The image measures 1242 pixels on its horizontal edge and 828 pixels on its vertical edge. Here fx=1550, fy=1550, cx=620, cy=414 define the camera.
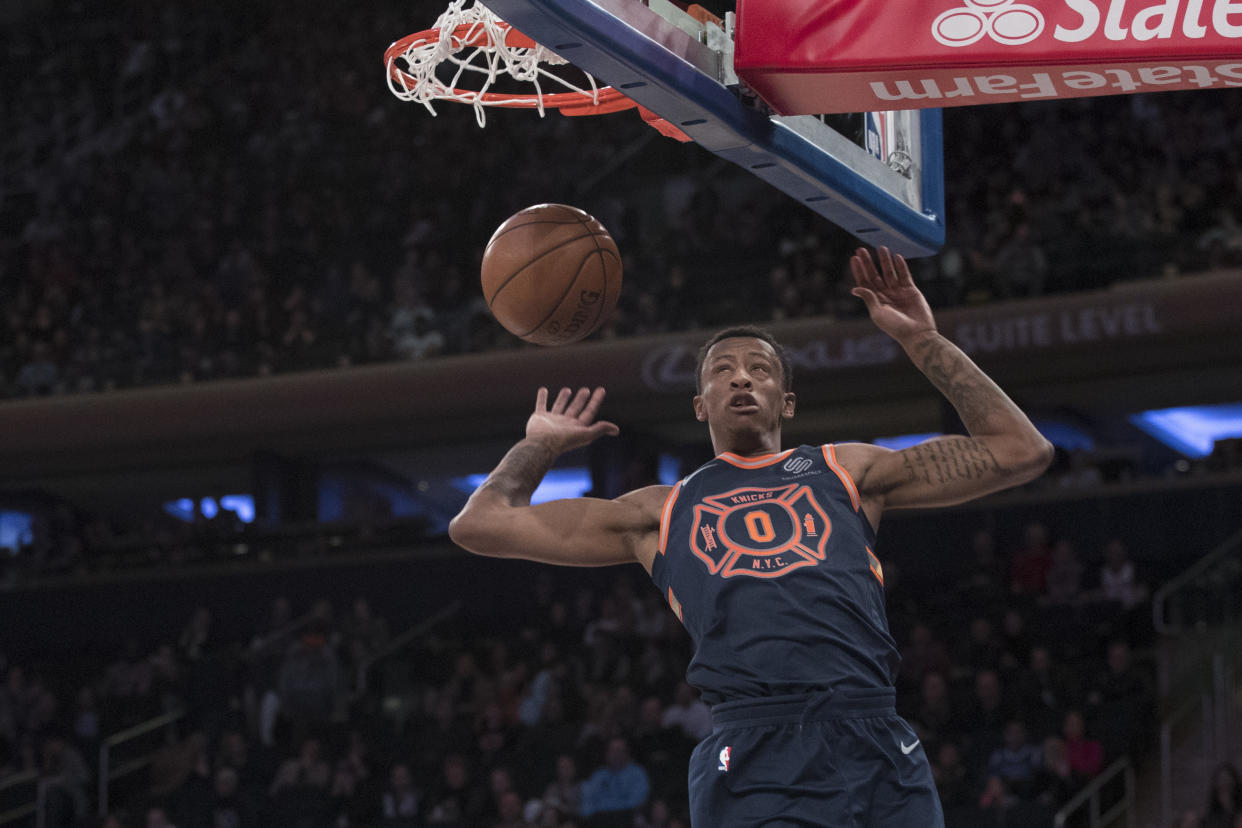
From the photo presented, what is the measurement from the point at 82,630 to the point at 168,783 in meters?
3.97

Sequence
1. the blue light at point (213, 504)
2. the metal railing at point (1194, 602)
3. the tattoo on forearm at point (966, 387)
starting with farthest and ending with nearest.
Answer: the blue light at point (213, 504) → the metal railing at point (1194, 602) → the tattoo on forearm at point (966, 387)

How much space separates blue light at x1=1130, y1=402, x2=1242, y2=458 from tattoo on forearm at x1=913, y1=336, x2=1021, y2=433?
13306 mm

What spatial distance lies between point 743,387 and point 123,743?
465 inches

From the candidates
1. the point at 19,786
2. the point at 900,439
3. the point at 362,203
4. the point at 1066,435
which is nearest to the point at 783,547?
the point at 19,786

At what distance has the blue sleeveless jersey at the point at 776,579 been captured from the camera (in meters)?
3.22

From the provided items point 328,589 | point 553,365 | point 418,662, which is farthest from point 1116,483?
point 328,589

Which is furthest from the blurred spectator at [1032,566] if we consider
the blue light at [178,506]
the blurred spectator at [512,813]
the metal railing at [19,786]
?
the blue light at [178,506]

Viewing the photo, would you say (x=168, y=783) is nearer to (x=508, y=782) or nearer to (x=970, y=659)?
(x=508, y=782)

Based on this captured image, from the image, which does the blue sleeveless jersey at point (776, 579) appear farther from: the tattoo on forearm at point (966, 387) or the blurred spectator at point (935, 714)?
the blurred spectator at point (935, 714)

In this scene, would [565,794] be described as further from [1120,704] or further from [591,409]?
[591,409]

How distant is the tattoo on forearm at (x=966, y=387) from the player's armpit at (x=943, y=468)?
0.19ft

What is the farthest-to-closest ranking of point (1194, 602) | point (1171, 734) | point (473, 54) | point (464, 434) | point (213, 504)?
point (213, 504) → point (464, 434) → point (1194, 602) → point (1171, 734) → point (473, 54)

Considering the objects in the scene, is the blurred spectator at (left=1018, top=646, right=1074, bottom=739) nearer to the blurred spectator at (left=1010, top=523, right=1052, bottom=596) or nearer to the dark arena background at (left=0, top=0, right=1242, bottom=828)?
the dark arena background at (left=0, top=0, right=1242, bottom=828)

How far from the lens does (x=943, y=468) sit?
11.2 feet
